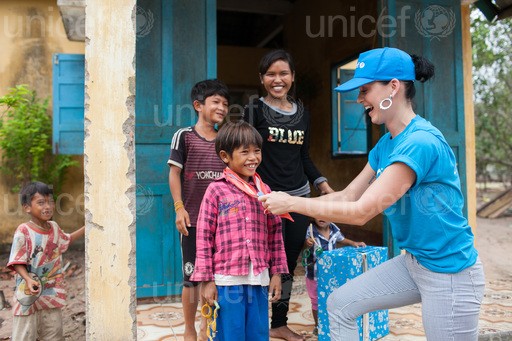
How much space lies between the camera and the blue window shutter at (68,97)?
4.26 metres

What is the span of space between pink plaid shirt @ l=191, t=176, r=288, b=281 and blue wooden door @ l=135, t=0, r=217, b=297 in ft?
5.54

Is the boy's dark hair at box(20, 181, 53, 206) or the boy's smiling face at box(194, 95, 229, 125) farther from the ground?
the boy's smiling face at box(194, 95, 229, 125)

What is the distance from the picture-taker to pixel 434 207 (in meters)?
1.85

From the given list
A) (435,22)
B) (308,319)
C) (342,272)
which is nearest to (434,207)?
(342,272)

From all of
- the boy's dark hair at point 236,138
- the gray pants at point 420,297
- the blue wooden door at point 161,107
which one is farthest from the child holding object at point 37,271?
the gray pants at point 420,297

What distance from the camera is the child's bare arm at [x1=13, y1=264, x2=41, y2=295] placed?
268 centimetres

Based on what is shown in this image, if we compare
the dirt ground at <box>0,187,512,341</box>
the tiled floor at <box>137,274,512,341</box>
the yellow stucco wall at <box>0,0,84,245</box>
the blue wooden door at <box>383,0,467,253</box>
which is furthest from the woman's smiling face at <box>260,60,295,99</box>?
the yellow stucco wall at <box>0,0,84,245</box>

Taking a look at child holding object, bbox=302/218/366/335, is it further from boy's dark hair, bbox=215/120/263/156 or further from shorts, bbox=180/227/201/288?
boy's dark hair, bbox=215/120/263/156

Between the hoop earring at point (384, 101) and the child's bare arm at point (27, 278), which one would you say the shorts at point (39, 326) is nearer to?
the child's bare arm at point (27, 278)

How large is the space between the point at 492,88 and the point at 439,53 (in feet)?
25.0

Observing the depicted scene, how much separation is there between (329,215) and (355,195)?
50cm

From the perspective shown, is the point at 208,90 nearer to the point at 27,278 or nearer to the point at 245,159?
the point at 245,159

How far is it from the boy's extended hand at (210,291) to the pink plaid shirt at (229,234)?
0.03 m

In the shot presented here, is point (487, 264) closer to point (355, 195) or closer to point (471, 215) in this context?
point (471, 215)
